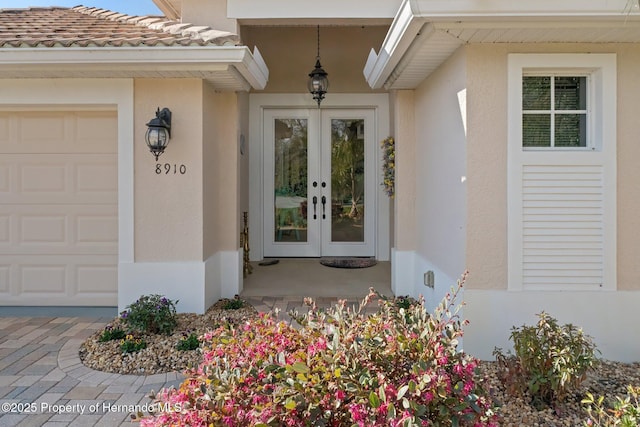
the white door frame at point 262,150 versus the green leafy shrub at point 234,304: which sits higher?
the white door frame at point 262,150

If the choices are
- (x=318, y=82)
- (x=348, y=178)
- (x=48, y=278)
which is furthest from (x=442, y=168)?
(x=48, y=278)

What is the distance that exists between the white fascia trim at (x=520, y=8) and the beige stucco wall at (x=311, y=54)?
4887 mm

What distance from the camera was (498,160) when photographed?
4070 millimetres

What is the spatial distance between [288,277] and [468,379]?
530 cm

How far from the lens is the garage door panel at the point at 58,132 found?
18.6 feet

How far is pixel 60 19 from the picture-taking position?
19.7 ft

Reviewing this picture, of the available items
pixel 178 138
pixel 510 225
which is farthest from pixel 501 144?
pixel 178 138

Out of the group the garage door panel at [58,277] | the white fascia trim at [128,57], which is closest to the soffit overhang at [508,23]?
the white fascia trim at [128,57]

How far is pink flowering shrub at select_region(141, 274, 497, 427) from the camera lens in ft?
6.26

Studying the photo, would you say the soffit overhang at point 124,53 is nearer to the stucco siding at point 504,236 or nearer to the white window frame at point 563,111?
the stucco siding at point 504,236

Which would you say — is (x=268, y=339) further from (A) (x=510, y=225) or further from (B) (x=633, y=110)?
(B) (x=633, y=110)

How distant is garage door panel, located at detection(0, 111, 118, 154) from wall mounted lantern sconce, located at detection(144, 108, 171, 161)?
0.93 m

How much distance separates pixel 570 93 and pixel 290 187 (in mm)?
5548

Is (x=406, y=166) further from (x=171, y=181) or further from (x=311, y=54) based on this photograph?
(x=311, y=54)
